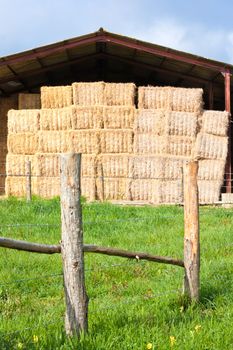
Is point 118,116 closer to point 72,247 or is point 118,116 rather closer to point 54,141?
point 54,141

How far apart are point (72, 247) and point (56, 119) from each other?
47.2 feet

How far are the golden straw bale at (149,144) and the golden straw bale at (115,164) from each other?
543 millimetres

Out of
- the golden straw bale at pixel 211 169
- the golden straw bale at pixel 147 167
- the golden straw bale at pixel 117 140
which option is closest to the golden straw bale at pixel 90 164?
the golden straw bale at pixel 117 140

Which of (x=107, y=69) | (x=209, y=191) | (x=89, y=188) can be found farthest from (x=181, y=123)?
(x=107, y=69)

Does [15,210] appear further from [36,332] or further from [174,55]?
[174,55]

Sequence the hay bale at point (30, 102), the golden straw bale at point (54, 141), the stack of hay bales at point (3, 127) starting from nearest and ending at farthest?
the golden straw bale at point (54, 141) < the hay bale at point (30, 102) < the stack of hay bales at point (3, 127)

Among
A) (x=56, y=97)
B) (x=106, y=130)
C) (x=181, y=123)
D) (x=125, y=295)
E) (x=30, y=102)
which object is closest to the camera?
(x=125, y=295)

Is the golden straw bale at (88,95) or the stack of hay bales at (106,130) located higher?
the golden straw bale at (88,95)

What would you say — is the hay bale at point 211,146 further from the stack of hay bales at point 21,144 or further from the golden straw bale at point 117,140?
the stack of hay bales at point 21,144

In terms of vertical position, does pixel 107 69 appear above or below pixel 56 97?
above

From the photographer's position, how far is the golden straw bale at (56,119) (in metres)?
18.2

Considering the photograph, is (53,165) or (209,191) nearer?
(209,191)

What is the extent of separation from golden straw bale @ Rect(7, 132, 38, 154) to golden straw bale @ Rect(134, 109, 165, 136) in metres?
3.53

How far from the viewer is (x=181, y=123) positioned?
58.3 feet
